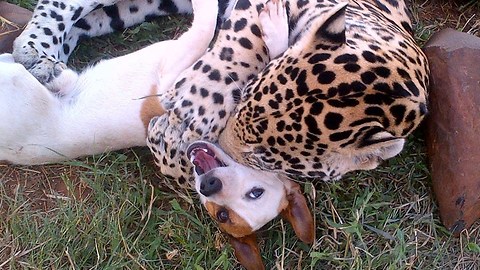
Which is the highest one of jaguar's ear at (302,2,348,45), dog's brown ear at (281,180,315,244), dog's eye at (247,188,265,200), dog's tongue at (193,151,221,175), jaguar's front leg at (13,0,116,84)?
jaguar's ear at (302,2,348,45)

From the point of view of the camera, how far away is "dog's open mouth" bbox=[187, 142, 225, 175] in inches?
147

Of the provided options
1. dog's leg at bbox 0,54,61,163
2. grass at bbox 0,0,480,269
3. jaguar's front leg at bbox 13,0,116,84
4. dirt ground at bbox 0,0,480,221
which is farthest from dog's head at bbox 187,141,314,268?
jaguar's front leg at bbox 13,0,116,84

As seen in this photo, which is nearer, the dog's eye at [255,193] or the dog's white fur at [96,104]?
the dog's eye at [255,193]

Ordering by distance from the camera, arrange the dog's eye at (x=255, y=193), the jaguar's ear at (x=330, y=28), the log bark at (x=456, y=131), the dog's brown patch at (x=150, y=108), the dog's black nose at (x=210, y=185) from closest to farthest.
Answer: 1. the jaguar's ear at (x=330, y=28)
2. the dog's black nose at (x=210, y=185)
3. the dog's eye at (x=255, y=193)
4. the log bark at (x=456, y=131)
5. the dog's brown patch at (x=150, y=108)

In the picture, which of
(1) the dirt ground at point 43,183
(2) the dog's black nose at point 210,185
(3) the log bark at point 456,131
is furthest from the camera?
(1) the dirt ground at point 43,183

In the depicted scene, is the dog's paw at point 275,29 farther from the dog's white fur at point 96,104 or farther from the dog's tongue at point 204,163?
the dog's tongue at point 204,163

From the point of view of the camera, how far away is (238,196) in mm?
3752

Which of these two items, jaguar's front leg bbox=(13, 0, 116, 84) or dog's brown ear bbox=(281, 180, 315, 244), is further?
jaguar's front leg bbox=(13, 0, 116, 84)

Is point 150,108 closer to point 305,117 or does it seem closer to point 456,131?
point 305,117

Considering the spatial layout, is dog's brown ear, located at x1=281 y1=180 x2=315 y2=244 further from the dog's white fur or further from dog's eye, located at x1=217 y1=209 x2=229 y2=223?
the dog's white fur

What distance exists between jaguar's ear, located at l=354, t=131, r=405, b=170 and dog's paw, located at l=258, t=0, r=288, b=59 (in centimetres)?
60

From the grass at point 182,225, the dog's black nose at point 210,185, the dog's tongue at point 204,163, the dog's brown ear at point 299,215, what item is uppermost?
the dog's tongue at point 204,163

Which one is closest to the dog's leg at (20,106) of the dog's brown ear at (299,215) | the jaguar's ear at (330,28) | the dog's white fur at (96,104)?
the dog's white fur at (96,104)

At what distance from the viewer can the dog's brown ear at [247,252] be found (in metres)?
3.83
